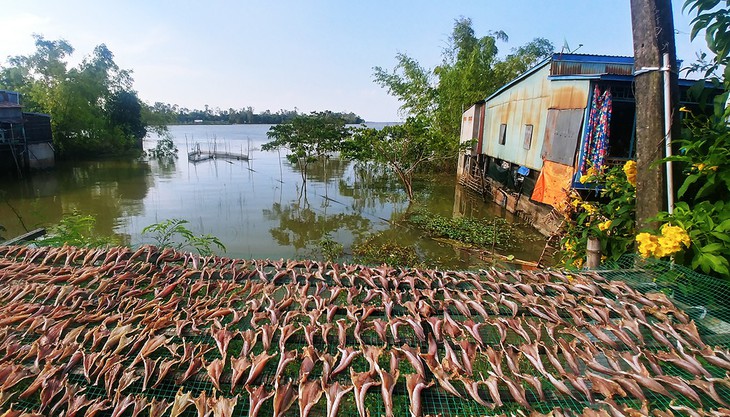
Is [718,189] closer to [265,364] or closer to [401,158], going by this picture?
[265,364]

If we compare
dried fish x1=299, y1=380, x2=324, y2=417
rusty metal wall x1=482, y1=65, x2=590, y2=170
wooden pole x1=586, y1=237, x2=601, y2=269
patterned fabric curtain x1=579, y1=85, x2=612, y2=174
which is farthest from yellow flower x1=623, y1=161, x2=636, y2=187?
rusty metal wall x1=482, y1=65, x2=590, y2=170

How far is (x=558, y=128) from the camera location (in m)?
9.95

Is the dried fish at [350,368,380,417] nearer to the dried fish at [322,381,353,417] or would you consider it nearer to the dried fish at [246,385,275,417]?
the dried fish at [322,381,353,417]

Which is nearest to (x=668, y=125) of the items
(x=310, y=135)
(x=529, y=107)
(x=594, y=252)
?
(x=594, y=252)

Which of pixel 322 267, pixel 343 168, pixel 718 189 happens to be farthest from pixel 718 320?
pixel 343 168

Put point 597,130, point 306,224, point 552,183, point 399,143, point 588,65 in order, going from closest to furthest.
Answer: point 597,130 → point 552,183 → point 588,65 → point 306,224 → point 399,143

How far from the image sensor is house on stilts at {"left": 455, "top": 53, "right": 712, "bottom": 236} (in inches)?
340

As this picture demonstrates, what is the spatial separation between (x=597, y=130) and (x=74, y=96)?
116ft

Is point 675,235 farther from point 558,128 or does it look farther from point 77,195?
point 77,195

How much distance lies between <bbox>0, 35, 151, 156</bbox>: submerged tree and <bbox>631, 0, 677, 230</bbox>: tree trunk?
117 feet

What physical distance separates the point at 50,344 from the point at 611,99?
1066 cm

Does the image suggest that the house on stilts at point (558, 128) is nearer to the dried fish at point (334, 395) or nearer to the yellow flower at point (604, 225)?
the yellow flower at point (604, 225)

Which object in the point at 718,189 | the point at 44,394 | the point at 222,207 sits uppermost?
the point at 718,189

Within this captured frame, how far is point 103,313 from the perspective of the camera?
2.65 metres
